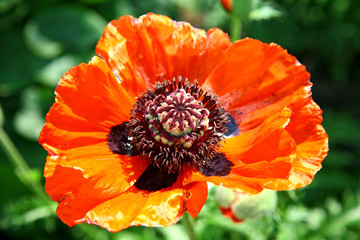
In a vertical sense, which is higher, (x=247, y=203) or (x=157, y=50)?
(x=157, y=50)

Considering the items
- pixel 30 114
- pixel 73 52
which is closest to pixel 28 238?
pixel 30 114

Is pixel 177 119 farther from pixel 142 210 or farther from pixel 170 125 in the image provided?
pixel 142 210

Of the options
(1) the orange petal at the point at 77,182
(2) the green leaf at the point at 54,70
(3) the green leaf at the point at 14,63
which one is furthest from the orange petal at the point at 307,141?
(3) the green leaf at the point at 14,63

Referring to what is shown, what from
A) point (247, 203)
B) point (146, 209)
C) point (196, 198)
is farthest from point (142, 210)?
point (247, 203)

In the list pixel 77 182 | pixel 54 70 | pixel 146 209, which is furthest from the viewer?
pixel 54 70

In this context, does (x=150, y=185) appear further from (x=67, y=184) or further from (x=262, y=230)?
(x=262, y=230)

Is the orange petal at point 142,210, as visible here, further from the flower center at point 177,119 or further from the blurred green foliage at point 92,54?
the blurred green foliage at point 92,54

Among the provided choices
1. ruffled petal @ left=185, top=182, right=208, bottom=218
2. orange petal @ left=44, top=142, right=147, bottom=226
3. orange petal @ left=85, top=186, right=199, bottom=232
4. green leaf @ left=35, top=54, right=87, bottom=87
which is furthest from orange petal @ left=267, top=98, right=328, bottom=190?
green leaf @ left=35, top=54, right=87, bottom=87
